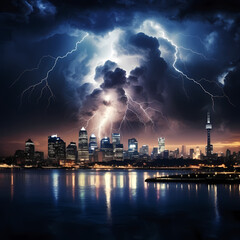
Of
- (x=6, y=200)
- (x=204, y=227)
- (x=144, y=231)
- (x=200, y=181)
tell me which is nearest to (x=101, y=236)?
(x=144, y=231)

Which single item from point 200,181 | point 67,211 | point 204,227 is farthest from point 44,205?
point 200,181

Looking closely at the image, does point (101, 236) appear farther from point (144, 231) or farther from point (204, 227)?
point (204, 227)

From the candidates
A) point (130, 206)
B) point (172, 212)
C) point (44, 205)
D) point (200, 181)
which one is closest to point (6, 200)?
point (44, 205)

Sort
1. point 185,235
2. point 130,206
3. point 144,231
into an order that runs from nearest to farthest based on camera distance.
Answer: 1. point 185,235
2. point 144,231
3. point 130,206

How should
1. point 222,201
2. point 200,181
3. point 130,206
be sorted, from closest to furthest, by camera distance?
point 130,206 < point 222,201 < point 200,181

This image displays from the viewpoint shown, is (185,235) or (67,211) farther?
(67,211)

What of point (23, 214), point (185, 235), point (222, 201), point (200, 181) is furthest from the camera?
point (200, 181)

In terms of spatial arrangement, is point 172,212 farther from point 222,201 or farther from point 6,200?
point 6,200

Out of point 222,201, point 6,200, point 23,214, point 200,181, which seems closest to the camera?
point 23,214

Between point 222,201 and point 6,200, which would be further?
point 6,200
